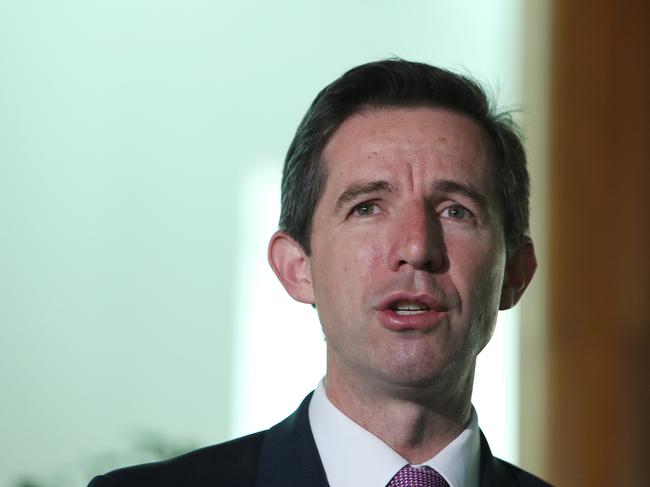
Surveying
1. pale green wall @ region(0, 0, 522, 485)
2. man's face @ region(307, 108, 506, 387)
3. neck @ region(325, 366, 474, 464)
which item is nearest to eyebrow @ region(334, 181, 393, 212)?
man's face @ region(307, 108, 506, 387)

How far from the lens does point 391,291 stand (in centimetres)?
150

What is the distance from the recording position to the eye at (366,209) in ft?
5.22

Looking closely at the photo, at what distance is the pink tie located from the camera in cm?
152

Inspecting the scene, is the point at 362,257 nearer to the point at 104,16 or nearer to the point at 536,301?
the point at 104,16

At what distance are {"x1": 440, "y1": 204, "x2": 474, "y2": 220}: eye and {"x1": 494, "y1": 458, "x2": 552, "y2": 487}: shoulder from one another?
0.39 metres

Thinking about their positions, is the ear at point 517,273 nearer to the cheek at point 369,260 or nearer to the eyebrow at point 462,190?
the eyebrow at point 462,190

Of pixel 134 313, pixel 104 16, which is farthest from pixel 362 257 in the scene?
pixel 104 16

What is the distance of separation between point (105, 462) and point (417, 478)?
1476 mm

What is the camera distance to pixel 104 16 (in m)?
2.92

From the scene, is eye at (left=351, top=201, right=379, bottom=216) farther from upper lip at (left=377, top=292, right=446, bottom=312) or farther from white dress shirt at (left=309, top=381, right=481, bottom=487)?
white dress shirt at (left=309, top=381, right=481, bottom=487)

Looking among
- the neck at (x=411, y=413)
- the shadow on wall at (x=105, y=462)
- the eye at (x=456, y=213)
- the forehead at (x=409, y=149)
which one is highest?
the forehead at (x=409, y=149)

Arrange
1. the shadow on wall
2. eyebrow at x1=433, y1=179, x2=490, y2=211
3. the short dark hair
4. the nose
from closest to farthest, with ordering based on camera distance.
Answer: the nose < eyebrow at x1=433, y1=179, x2=490, y2=211 < the short dark hair < the shadow on wall

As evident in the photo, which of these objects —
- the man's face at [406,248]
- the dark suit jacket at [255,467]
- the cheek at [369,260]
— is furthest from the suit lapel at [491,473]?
the cheek at [369,260]

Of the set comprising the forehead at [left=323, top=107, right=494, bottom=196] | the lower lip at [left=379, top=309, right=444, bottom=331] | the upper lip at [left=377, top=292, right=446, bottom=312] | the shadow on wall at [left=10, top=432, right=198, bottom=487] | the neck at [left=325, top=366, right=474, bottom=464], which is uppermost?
the forehead at [left=323, top=107, right=494, bottom=196]
